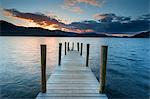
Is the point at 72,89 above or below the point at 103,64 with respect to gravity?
below

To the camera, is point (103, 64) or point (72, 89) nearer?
point (103, 64)

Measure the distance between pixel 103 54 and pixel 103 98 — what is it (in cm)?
181

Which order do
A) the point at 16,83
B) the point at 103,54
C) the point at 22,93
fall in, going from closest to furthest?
the point at 103,54 → the point at 22,93 → the point at 16,83

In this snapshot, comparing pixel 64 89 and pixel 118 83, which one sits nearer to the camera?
pixel 64 89

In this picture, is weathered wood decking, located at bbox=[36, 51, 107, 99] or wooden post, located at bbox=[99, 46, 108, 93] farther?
wooden post, located at bbox=[99, 46, 108, 93]

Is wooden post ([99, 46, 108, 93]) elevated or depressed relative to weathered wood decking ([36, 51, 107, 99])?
elevated

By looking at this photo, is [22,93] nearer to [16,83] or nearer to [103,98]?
[16,83]

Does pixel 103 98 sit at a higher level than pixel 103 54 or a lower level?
lower

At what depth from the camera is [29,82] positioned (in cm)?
1547

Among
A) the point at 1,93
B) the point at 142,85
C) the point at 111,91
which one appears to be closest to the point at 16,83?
the point at 1,93

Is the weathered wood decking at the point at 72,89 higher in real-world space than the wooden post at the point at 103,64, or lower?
lower

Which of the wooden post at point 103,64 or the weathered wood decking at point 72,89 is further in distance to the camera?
the wooden post at point 103,64

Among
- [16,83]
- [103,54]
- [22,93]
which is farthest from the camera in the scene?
[16,83]

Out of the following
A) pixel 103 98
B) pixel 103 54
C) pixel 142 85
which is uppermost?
pixel 103 54
